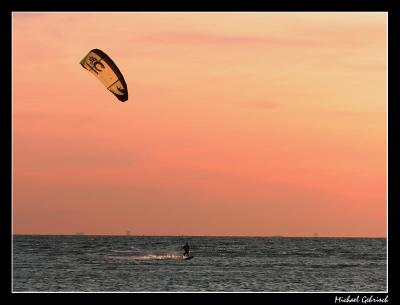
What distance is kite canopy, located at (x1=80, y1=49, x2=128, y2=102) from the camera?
36000 mm

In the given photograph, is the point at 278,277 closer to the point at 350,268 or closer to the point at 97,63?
the point at 350,268

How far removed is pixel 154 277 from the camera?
51.1 meters

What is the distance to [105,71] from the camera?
3628 centimetres

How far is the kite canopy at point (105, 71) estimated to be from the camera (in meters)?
36.0
